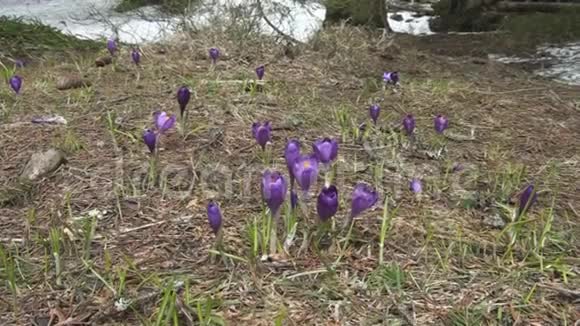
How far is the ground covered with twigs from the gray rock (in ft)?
0.09

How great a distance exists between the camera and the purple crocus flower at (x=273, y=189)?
1053 mm

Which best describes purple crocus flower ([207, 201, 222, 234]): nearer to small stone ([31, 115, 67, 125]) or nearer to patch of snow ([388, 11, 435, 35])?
small stone ([31, 115, 67, 125])

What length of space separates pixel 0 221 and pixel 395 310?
90 cm

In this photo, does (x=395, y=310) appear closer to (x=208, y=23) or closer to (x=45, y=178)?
(x=45, y=178)

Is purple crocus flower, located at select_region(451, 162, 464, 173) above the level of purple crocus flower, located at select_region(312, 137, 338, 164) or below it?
below

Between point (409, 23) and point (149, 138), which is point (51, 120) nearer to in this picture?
point (149, 138)

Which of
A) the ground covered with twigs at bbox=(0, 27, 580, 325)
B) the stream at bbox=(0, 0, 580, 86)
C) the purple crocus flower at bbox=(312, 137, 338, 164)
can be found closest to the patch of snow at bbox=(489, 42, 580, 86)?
the stream at bbox=(0, 0, 580, 86)

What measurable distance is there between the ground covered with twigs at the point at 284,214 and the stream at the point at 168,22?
128 cm

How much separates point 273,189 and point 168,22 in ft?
10.1

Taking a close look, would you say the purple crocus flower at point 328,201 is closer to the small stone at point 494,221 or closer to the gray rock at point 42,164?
the small stone at point 494,221

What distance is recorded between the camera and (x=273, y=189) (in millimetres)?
1053

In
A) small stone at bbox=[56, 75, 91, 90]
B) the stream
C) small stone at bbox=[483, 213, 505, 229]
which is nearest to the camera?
small stone at bbox=[483, 213, 505, 229]

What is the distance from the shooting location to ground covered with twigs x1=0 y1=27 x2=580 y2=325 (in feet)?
3.38

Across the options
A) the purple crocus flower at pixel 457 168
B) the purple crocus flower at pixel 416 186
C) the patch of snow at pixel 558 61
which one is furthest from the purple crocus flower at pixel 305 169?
the patch of snow at pixel 558 61
